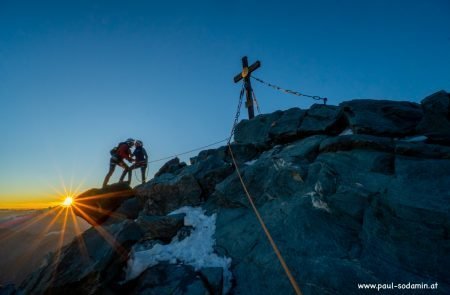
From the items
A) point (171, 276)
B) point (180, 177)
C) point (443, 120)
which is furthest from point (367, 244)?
point (180, 177)

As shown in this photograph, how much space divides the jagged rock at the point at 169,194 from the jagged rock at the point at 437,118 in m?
10.4

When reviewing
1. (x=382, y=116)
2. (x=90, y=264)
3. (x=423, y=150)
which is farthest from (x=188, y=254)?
(x=382, y=116)

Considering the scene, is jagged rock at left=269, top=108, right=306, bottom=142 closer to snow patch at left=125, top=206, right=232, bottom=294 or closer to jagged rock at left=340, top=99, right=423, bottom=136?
jagged rock at left=340, top=99, right=423, bottom=136

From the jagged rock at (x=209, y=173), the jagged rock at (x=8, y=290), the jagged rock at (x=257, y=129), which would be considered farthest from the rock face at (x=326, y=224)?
the jagged rock at (x=257, y=129)

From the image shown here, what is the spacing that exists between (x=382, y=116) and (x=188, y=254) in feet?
34.5

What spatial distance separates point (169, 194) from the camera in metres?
13.5

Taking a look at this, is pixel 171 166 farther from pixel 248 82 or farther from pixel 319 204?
pixel 319 204

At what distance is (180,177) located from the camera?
44.6 feet

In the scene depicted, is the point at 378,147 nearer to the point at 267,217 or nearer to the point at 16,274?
the point at 267,217

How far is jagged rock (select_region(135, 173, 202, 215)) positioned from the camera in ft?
41.7

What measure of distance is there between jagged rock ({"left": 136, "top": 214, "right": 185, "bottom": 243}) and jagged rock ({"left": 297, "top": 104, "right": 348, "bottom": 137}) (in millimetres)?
7999

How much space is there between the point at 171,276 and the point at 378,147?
27.7ft

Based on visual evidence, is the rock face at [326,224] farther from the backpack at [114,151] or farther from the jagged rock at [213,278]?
the backpack at [114,151]

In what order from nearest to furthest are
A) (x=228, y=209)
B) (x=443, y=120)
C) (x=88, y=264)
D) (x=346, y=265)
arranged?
(x=346, y=265) < (x=88, y=264) < (x=443, y=120) < (x=228, y=209)
